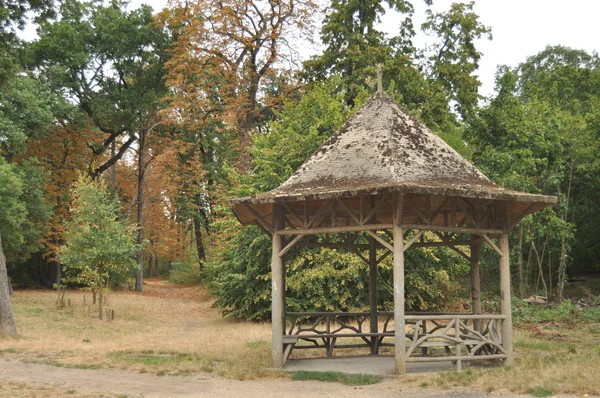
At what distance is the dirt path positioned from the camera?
407 inches

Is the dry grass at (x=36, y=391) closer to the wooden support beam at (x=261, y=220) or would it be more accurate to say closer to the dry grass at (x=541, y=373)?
the wooden support beam at (x=261, y=220)

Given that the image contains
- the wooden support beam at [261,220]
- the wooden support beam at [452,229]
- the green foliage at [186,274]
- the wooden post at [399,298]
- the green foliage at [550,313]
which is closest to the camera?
the wooden post at [399,298]

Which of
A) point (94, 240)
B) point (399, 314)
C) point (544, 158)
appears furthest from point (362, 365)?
point (544, 158)

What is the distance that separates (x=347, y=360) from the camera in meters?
14.5

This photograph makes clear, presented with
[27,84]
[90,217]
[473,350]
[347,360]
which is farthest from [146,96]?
[473,350]

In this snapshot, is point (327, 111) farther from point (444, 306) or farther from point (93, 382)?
point (93, 382)

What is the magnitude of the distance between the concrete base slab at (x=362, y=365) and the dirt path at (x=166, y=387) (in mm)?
1041

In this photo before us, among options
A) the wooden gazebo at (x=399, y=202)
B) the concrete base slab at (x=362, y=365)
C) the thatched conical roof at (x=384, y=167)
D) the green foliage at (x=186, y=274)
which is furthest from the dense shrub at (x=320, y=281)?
the green foliage at (x=186, y=274)

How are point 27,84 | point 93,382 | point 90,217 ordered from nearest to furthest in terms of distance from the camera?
point 93,382 → point 90,217 → point 27,84

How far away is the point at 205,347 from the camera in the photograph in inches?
679

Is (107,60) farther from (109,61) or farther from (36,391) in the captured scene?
(36,391)

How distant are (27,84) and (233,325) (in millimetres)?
17325

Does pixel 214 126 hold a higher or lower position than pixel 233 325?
higher

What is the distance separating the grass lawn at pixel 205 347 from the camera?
10875 millimetres
